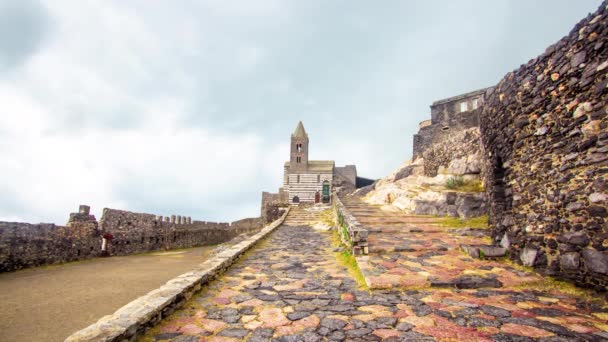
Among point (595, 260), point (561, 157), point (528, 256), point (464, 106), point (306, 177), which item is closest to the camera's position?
point (595, 260)

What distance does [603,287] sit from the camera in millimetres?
3961

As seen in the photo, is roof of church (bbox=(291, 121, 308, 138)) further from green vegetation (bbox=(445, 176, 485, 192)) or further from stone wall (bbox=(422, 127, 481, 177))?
green vegetation (bbox=(445, 176, 485, 192))

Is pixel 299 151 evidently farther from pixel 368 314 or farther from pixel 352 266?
pixel 368 314

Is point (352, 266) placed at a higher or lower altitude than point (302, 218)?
lower

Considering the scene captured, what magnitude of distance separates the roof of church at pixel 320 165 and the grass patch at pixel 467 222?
3142 cm

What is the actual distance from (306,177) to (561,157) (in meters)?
37.3

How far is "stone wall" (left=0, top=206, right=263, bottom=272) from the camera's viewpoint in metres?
9.50

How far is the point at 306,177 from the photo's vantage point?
4191 cm

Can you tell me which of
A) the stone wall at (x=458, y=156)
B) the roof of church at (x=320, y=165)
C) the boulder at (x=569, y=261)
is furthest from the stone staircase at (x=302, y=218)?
the roof of church at (x=320, y=165)

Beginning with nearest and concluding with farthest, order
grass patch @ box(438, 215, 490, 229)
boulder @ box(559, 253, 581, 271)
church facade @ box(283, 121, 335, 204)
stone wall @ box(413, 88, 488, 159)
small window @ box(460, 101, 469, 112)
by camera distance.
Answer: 1. boulder @ box(559, 253, 581, 271)
2. grass patch @ box(438, 215, 490, 229)
3. stone wall @ box(413, 88, 488, 159)
4. small window @ box(460, 101, 469, 112)
5. church facade @ box(283, 121, 335, 204)

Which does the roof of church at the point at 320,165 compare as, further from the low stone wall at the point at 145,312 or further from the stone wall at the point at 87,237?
the low stone wall at the point at 145,312

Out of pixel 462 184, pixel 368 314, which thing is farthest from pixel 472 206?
pixel 368 314

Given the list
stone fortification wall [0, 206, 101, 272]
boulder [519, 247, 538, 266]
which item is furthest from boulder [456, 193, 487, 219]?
stone fortification wall [0, 206, 101, 272]

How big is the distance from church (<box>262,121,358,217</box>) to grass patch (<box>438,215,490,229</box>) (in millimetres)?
29125
